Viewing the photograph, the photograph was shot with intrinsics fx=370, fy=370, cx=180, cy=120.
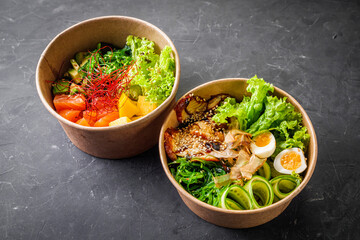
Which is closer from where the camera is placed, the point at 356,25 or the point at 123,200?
the point at 123,200

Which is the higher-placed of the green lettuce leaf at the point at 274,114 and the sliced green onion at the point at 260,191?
the green lettuce leaf at the point at 274,114

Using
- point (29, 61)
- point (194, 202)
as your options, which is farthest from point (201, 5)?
point (194, 202)

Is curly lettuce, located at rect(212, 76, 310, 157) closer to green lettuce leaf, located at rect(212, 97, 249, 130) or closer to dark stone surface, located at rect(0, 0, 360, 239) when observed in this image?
green lettuce leaf, located at rect(212, 97, 249, 130)

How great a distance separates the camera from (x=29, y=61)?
11.4 ft

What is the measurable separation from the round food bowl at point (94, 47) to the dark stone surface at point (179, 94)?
7.2 inches

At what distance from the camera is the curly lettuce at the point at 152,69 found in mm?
2707

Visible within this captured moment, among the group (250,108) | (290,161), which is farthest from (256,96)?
(290,161)

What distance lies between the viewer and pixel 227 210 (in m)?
2.21

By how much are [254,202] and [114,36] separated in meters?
1.86

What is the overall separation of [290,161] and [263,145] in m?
0.20

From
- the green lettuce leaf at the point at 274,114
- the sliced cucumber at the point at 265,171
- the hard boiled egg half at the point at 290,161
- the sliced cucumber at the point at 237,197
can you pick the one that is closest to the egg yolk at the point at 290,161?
the hard boiled egg half at the point at 290,161

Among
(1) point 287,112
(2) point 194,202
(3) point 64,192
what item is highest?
(1) point 287,112

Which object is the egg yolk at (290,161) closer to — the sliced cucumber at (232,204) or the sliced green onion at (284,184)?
the sliced green onion at (284,184)

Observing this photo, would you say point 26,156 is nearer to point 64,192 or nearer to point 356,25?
point 64,192
